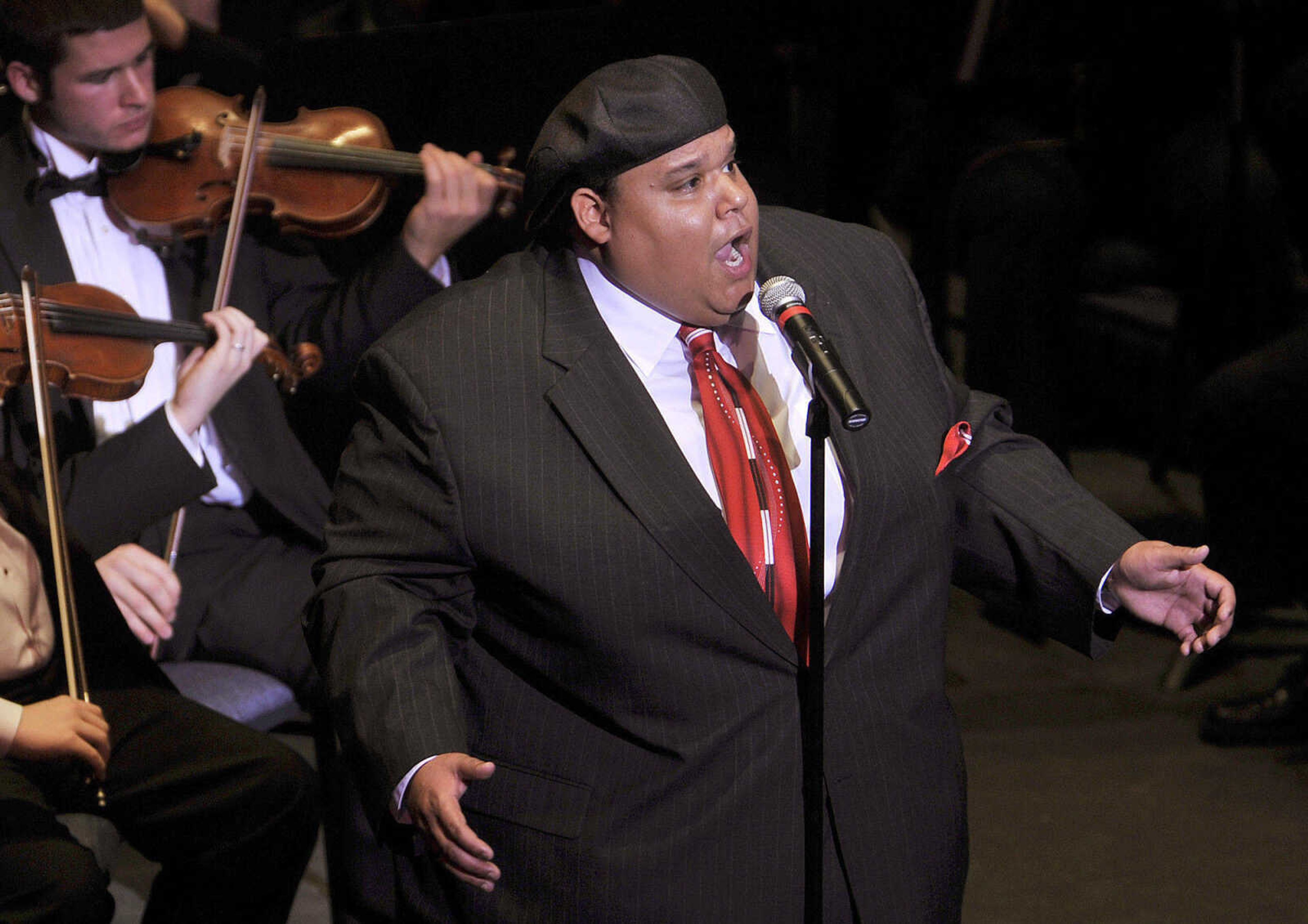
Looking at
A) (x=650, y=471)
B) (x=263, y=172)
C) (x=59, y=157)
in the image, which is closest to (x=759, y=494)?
(x=650, y=471)

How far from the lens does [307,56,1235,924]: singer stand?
5.44 feet

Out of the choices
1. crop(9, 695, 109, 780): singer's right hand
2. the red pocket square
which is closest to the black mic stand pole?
the red pocket square

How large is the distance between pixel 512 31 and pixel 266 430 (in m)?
0.91

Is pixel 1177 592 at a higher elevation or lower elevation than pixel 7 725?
higher

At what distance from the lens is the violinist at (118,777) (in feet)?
6.47

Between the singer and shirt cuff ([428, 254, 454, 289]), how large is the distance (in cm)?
89

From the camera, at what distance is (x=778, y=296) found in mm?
1586

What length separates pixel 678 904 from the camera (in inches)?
65.7

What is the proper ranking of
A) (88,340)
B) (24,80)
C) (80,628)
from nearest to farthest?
(80,628) < (88,340) < (24,80)

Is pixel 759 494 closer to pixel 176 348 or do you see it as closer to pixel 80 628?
pixel 80 628

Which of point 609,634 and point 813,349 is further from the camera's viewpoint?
point 609,634

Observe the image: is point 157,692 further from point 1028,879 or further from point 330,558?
point 1028,879

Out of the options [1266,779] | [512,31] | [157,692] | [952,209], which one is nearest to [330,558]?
[157,692]

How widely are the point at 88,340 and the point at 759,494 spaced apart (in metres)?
1.16
